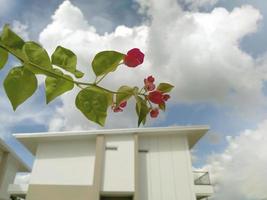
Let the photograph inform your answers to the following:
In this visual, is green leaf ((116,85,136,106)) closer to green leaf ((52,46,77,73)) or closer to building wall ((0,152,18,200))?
green leaf ((52,46,77,73))

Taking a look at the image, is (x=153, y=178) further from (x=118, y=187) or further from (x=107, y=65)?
(x=107, y=65)

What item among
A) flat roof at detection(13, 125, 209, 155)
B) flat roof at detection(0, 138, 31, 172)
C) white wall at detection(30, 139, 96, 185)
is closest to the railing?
flat roof at detection(13, 125, 209, 155)

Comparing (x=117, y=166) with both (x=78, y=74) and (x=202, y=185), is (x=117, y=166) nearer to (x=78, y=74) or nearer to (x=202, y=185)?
(x=202, y=185)

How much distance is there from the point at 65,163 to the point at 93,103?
8145 mm

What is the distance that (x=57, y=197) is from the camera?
733cm

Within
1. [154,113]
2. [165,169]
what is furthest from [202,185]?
[154,113]

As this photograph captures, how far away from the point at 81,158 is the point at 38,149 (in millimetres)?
1617

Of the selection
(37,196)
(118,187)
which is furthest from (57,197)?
(118,187)

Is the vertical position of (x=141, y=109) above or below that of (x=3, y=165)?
below

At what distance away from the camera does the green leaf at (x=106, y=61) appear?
30cm

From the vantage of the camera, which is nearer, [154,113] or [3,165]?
[154,113]

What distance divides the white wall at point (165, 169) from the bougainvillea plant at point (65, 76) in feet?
24.2

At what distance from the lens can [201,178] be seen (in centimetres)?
810

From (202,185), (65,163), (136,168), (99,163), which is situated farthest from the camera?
(65,163)
